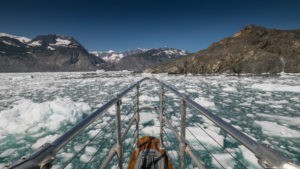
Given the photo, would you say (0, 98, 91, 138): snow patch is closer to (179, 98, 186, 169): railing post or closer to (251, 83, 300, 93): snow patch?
(179, 98, 186, 169): railing post

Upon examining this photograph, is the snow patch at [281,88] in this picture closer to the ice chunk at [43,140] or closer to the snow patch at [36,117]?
the snow patch at [36,117]

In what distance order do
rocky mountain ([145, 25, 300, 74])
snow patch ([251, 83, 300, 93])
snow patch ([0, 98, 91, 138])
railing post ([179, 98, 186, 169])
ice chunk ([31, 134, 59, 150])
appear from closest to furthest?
railing post ([179, 98, 186, 169]) → ice chunk ([31, 134, 59, 150]) → snow patch ([0, 98, 91, 138]) → snow patch ([251, 83, 300, 93]) → rocky mountain ([145, 25, 300, 74])

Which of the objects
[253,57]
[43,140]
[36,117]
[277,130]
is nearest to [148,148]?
[43,140]

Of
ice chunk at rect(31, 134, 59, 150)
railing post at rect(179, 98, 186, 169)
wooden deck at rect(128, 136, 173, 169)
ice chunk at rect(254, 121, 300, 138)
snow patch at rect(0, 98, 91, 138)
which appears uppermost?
railing post at rect(179, 98, 186, 169)

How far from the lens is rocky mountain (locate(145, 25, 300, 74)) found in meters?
41.1

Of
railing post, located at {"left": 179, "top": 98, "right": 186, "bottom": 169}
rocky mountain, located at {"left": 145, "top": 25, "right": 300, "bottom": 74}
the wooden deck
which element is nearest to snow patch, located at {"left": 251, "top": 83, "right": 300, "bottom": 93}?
the wooden deck

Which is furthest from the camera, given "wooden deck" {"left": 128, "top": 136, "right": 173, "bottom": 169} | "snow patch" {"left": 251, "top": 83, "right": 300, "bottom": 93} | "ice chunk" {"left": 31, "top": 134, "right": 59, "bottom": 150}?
"snow patch" {"left": 251, "top": 83, "right": 300, "bottom": 93}

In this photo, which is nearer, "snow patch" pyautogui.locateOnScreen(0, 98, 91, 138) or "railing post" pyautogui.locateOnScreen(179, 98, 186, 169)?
"railing post" pyautogui.locateOnScreen(179, 98, 186, 169)

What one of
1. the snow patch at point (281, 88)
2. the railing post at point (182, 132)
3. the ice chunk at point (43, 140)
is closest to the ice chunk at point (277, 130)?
the railing post at point (182, 132)

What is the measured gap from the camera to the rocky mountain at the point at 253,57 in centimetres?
4109

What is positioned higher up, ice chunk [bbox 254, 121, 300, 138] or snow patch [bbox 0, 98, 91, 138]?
snow patch [bbox 0, 98, 91, 138]

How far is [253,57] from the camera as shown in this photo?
4531 centimetres

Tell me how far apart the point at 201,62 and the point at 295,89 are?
1590 inches

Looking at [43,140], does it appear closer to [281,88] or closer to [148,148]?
[148,148]
